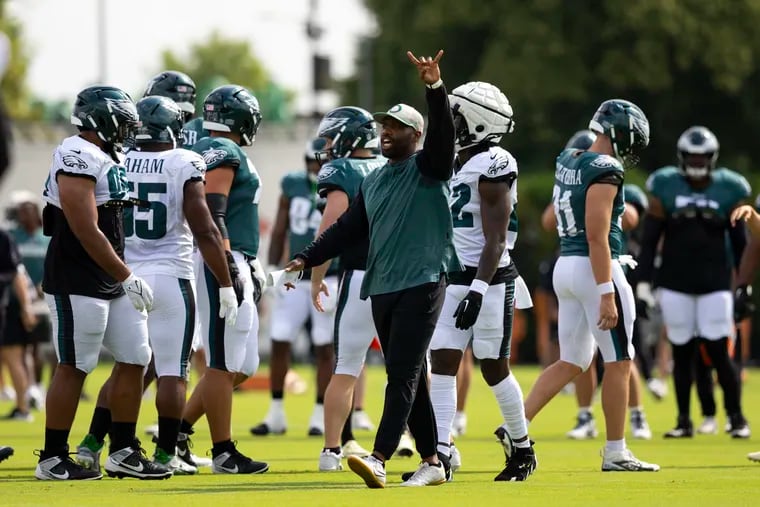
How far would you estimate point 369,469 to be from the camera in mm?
8812

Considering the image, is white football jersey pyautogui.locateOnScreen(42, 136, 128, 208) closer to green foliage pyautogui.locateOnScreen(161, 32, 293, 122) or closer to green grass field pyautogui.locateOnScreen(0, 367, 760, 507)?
green grass field pyautogui.locateOnScreen(0, 367, 760, 507)

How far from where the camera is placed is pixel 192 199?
967 centimetres

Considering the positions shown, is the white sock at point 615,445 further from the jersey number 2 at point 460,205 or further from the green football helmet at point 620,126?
the green football helmet at point 620,126

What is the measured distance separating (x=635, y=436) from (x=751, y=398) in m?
7.36

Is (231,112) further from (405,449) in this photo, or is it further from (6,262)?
(6,262)

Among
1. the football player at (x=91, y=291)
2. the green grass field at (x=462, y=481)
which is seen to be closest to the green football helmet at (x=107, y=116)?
the football player at (x=91, y=291)

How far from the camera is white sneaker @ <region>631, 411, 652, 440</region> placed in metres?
13.6

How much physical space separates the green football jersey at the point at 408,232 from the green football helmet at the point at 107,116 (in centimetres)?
151

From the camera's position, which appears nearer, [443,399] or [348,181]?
[443,399]

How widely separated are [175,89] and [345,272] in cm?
203

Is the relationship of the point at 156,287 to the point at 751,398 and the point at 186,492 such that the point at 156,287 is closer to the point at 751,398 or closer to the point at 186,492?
the point at 186,492

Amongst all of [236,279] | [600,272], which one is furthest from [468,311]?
[236,279]

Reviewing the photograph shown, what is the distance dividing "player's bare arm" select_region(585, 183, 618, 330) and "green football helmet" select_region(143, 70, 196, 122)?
312cm

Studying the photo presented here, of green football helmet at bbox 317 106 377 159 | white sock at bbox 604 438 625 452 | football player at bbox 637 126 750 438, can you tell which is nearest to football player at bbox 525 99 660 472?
white sock at bbox 604 438 625 452
